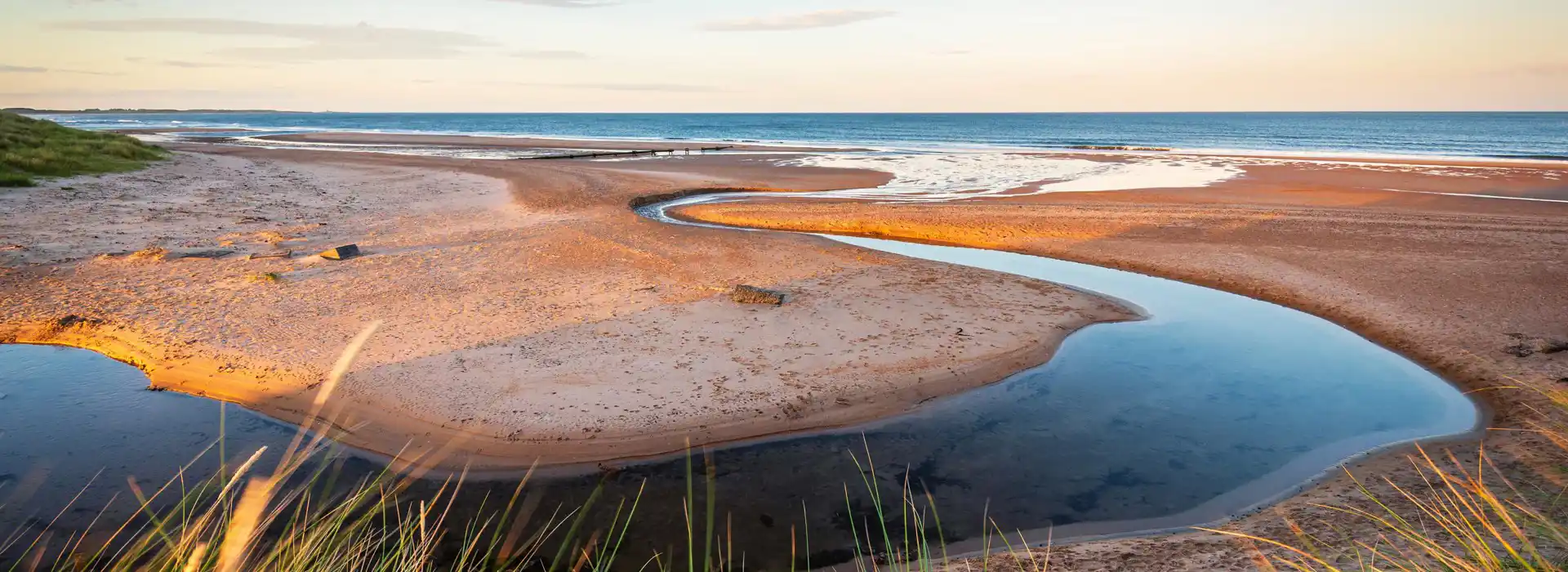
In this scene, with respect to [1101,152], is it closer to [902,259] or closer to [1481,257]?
[1481,257]

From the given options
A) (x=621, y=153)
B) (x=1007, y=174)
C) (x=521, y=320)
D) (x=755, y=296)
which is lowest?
(x=521, y=320)

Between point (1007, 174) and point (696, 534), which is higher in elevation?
point (1007, 174)

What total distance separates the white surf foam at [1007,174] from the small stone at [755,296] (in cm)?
1337

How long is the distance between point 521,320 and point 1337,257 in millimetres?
13928

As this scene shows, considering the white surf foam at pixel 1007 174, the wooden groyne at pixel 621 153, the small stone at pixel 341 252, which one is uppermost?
the wooden groyne at pixel 621 153

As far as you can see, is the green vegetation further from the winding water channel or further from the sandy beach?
the winding water channel

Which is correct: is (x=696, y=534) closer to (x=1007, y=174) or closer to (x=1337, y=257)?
(x=1337, y=257)

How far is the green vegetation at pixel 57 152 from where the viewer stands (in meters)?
19.2

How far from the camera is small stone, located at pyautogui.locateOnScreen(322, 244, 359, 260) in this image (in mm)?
12312

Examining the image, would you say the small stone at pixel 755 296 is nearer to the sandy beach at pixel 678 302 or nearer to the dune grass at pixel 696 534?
the sandy beach at pixel 678 302

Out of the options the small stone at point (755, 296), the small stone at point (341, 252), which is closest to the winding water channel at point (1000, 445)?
the small stone at point (755, 296)

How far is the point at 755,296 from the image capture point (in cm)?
1025

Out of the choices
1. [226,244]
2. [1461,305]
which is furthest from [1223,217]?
[226,244]

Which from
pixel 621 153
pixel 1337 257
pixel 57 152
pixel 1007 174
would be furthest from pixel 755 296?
pixel 621 153
